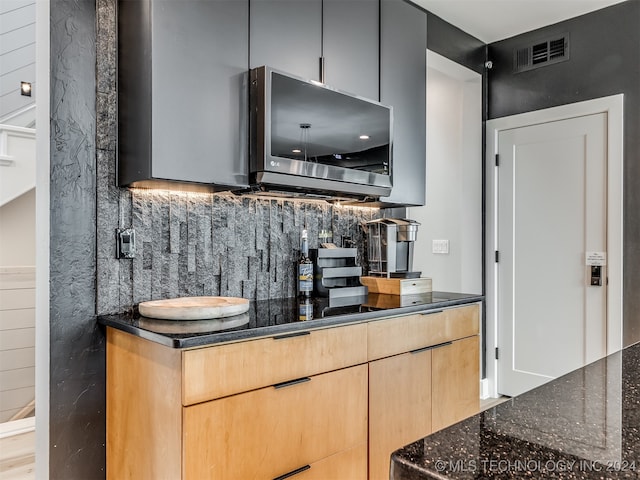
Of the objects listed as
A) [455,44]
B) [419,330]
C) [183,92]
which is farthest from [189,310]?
[455,44]

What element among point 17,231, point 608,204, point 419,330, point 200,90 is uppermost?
point 200,90

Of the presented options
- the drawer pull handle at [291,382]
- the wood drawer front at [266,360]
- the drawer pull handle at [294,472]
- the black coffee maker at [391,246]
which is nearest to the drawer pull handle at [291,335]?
the wood drawer front at [266,360]

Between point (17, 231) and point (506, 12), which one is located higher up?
point (506, 12)

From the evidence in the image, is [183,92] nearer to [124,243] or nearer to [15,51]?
[124,243]

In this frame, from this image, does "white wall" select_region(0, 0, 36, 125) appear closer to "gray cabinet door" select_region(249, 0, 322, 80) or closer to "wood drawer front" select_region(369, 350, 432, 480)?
"gray cabinet door" select_region(249, 0, 322, 80)

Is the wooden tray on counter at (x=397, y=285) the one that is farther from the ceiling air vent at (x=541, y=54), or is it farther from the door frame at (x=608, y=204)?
the ceiling air vent at (x=541, y=54)

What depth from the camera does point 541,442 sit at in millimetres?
612

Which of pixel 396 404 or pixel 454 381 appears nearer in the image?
pixel 396 404

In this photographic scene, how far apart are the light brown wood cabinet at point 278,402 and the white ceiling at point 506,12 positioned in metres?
2.12

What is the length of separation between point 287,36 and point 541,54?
2.26 meters

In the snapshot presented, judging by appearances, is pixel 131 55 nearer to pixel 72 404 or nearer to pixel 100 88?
pixel 100 88

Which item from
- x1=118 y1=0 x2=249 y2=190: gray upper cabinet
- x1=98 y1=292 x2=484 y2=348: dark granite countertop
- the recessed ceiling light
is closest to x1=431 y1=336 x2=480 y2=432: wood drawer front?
x1=98 y1=292 x2=484 y2=348: dark granite countertop

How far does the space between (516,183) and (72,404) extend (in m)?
3.23

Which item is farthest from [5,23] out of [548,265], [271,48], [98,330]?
[548,265]
